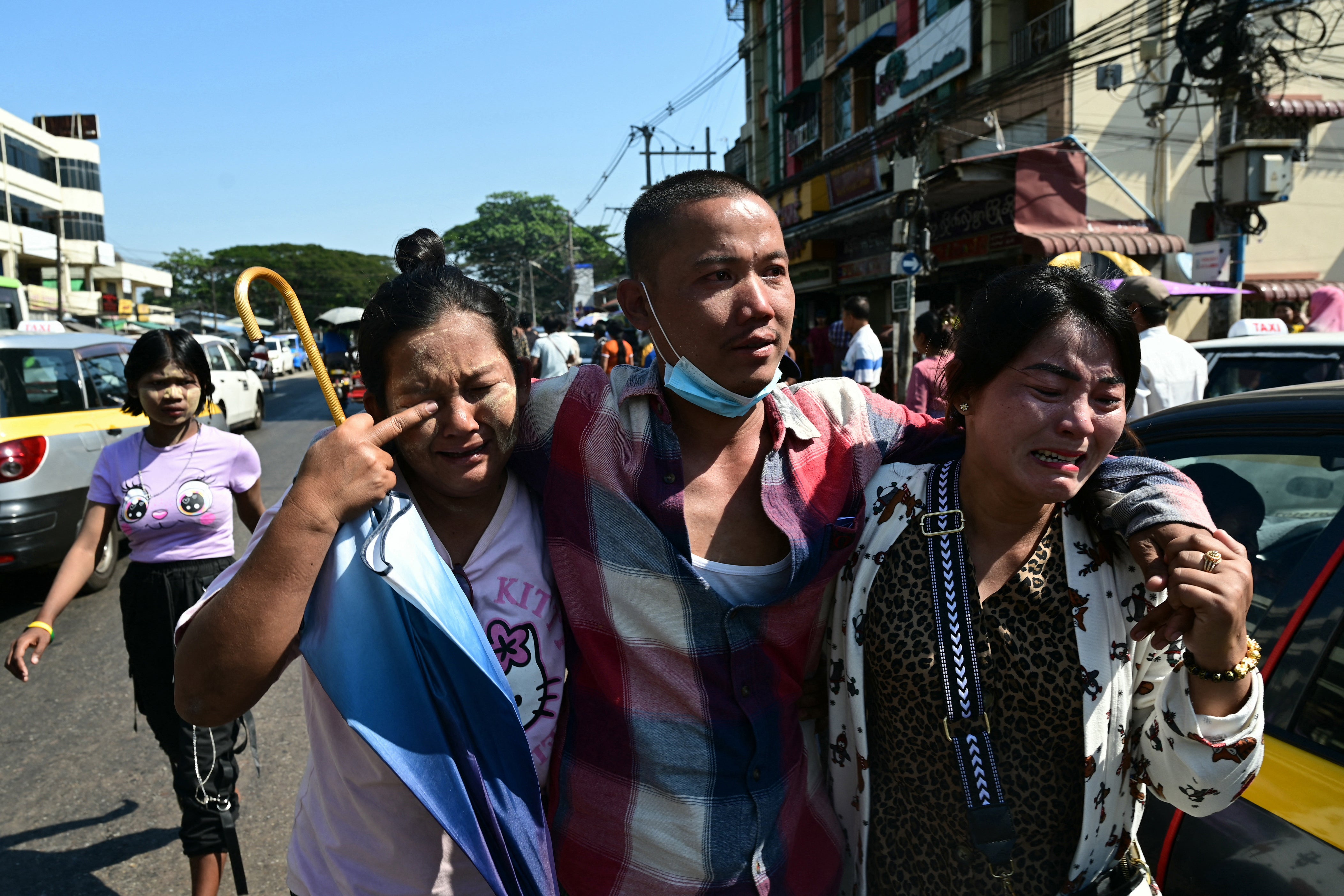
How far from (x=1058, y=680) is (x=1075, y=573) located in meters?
0.18

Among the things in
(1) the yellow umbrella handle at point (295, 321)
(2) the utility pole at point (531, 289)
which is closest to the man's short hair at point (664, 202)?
(1) the yellow umbrella handle at point (295, 321)

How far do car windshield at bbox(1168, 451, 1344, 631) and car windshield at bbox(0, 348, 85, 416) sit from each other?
6.53m

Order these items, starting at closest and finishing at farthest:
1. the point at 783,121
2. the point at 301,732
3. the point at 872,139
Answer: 1. the point at 301,732
2. the point at 872,139
3. the point at 783,121

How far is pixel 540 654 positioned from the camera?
5.01 feet

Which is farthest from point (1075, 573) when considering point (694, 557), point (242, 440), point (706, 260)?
point (242, 440)

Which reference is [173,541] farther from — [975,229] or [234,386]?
[975,229]

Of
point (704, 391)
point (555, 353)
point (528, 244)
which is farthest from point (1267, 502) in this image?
point (528, 244)

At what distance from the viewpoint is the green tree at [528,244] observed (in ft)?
227

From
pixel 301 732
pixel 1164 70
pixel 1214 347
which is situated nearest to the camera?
pixel 301 732

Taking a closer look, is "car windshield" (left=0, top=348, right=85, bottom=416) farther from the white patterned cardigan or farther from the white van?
the white van

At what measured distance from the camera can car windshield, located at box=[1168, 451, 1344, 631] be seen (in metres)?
1.75

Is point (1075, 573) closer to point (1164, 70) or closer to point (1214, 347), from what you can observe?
point (1214, 347)

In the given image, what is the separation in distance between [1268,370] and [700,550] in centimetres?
425

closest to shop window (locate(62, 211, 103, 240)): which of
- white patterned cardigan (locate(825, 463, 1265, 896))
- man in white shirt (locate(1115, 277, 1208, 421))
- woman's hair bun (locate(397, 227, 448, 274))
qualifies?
man in white shirt (locate(1115, 277, 1208, 421))
